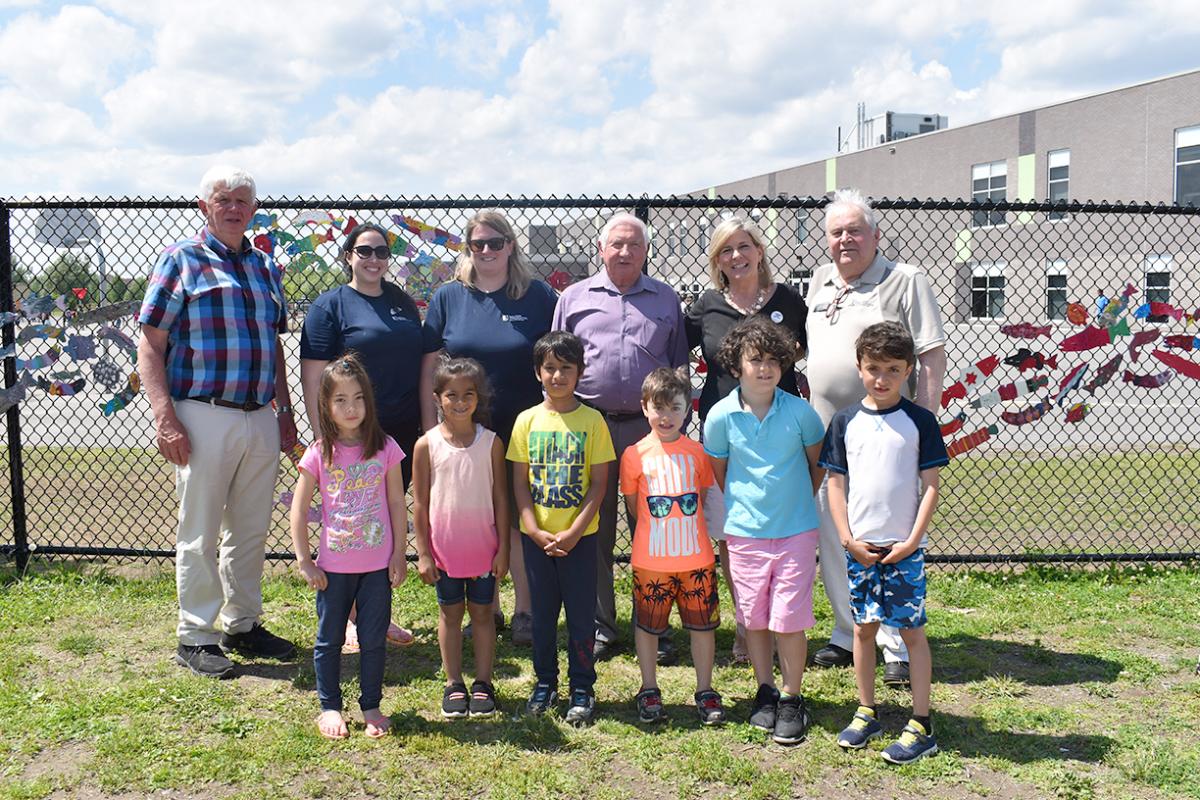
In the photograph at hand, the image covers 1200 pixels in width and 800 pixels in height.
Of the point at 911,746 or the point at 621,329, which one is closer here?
the point at 911,746

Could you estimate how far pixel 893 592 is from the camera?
322 cm

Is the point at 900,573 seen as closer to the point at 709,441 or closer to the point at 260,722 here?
the point at 709,441

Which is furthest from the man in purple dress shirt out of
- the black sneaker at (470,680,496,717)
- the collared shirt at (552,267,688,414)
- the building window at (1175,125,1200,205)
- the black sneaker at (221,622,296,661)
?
the building window at (1175,125,1200,205)

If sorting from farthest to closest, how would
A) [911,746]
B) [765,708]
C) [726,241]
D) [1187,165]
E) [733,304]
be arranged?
[1187,165]
[733,304]
[726,241]
[765,708]
[911,746]

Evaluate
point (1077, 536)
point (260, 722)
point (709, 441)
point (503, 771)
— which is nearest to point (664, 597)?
point (709, 441)

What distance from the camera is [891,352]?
125 inches

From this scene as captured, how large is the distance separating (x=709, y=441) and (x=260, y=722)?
81.1 inches

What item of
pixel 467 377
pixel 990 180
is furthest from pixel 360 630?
pixel 990 180

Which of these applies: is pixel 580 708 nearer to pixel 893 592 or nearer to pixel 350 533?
pixel 350 533

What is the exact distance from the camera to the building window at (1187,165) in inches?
964

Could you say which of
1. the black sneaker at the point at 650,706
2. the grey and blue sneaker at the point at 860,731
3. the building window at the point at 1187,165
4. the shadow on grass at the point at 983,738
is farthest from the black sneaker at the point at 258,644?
the building window at the point at 1187,165

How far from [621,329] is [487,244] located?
68cm

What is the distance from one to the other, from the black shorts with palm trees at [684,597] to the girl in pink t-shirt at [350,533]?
959mm

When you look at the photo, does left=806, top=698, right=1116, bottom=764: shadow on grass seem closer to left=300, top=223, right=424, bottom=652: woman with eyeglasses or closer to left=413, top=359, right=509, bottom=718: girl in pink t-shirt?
left=413, top=359, right=509, bottom=718: girl in pink t-shirt
